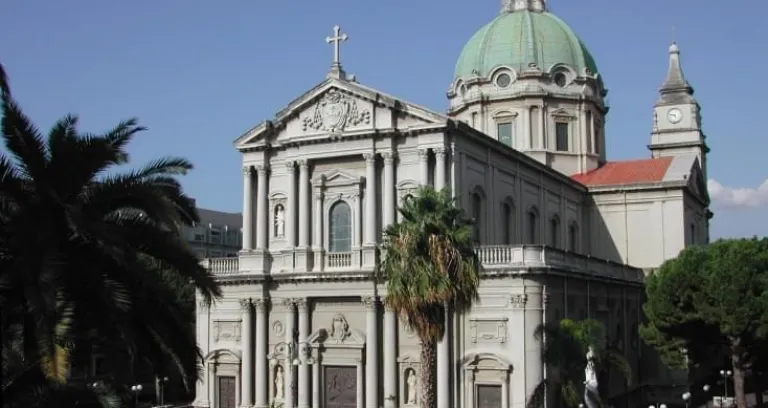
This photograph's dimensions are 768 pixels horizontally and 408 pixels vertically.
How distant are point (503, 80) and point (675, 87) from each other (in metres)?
14.3

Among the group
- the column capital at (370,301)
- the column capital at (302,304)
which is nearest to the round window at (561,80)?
the column capital at (370,301)

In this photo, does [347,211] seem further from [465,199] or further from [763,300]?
[763,300]

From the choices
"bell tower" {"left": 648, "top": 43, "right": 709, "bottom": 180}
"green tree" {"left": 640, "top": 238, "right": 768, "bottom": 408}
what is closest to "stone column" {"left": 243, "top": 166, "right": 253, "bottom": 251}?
"green tree" {"left": 640, "top": 238, "right": 768, "bottom": 408}

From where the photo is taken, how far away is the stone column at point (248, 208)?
140ft

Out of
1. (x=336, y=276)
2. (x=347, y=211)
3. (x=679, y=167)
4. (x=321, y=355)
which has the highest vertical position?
(x=679, y=167)

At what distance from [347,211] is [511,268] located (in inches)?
305

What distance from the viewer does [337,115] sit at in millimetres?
40250

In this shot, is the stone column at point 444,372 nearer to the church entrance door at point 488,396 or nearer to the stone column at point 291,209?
the church entrance door at point 488,396

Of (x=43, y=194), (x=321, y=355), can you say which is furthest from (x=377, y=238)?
(x=43, y=194)

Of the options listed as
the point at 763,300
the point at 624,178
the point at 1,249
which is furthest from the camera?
the point at 624,178

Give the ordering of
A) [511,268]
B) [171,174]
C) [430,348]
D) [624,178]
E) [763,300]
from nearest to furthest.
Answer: [171,174] → [430,348] → [511,268] → [763,300] → [624,178]

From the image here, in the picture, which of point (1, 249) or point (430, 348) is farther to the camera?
point (430, 348)

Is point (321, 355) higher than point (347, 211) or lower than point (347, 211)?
lower

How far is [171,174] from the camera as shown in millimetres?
18281
